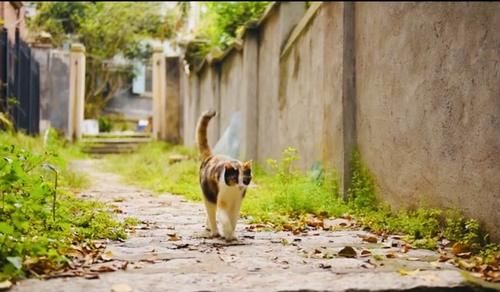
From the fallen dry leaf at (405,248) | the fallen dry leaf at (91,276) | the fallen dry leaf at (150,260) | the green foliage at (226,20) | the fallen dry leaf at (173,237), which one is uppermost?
the green foliage at (226,20)

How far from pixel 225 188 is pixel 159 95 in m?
14.5

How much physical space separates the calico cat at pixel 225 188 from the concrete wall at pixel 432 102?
1522mm

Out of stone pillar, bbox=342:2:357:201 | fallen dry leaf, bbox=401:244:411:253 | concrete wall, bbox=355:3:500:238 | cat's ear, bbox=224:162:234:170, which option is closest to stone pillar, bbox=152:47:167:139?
stone pillar, bbox=342:2:357:201

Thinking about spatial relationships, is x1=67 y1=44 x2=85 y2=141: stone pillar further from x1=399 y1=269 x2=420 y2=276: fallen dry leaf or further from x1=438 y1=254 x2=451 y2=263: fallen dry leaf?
x1=399 y1=269 x2=420 y2=276: fallen dry leaf

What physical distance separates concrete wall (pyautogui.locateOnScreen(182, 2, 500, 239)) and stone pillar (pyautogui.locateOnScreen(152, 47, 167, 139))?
8.85 m

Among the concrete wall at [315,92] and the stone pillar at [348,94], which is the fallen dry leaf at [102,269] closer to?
the stone pillar at [348,94]

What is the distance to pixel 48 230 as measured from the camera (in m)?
3.94

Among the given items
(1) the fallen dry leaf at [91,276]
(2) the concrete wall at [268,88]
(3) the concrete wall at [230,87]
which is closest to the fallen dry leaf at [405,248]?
(1) the fallen dry leaf at [91,276]

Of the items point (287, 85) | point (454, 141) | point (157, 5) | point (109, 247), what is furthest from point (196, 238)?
point (157, 5)

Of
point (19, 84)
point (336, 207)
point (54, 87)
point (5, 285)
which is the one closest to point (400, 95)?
point (336, 207)

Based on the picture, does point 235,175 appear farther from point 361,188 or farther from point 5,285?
point 361,188

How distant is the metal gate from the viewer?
34.1 feet

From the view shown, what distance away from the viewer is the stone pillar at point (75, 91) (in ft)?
57.4

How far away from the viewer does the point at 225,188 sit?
423 cm
